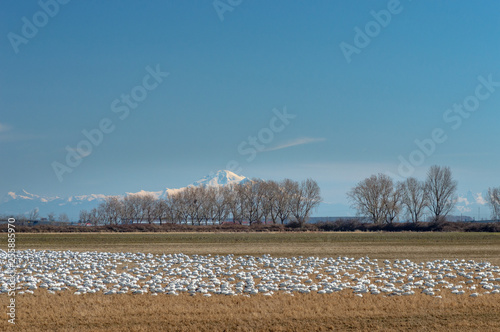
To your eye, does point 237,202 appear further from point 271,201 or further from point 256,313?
point 256,313

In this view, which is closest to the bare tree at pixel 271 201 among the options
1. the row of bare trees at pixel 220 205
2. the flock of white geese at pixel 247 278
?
the row of bare trees at pixel 220 205

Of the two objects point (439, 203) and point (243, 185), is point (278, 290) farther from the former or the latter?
point (243, 185)

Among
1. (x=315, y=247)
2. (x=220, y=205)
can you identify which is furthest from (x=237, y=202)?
(x=315, y=247)

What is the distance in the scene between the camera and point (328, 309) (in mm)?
15984

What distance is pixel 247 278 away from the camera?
21422 mm

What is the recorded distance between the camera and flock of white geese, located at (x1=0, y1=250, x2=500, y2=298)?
742 inches

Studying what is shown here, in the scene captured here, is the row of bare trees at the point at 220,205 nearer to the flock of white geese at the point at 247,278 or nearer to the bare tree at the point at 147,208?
the bare tree at the point at 147,208

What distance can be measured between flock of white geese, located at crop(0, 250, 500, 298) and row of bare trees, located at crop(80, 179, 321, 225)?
86.0m

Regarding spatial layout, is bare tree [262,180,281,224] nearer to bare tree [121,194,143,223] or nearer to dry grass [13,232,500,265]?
bare tree [121,194,143,223]

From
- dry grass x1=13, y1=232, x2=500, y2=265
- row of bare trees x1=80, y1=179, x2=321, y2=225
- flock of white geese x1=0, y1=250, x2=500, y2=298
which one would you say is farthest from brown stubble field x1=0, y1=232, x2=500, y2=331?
row of bare trees x1=80, y1=179, x2=321, y2=225

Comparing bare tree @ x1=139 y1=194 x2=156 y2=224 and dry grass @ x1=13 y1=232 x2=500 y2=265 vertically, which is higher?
bare tree @ x1=139 y1=194 x2=156 y2=224

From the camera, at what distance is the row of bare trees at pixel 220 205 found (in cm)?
13038

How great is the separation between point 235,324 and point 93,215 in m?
169

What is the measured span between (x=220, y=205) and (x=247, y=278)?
12393 centimetres
